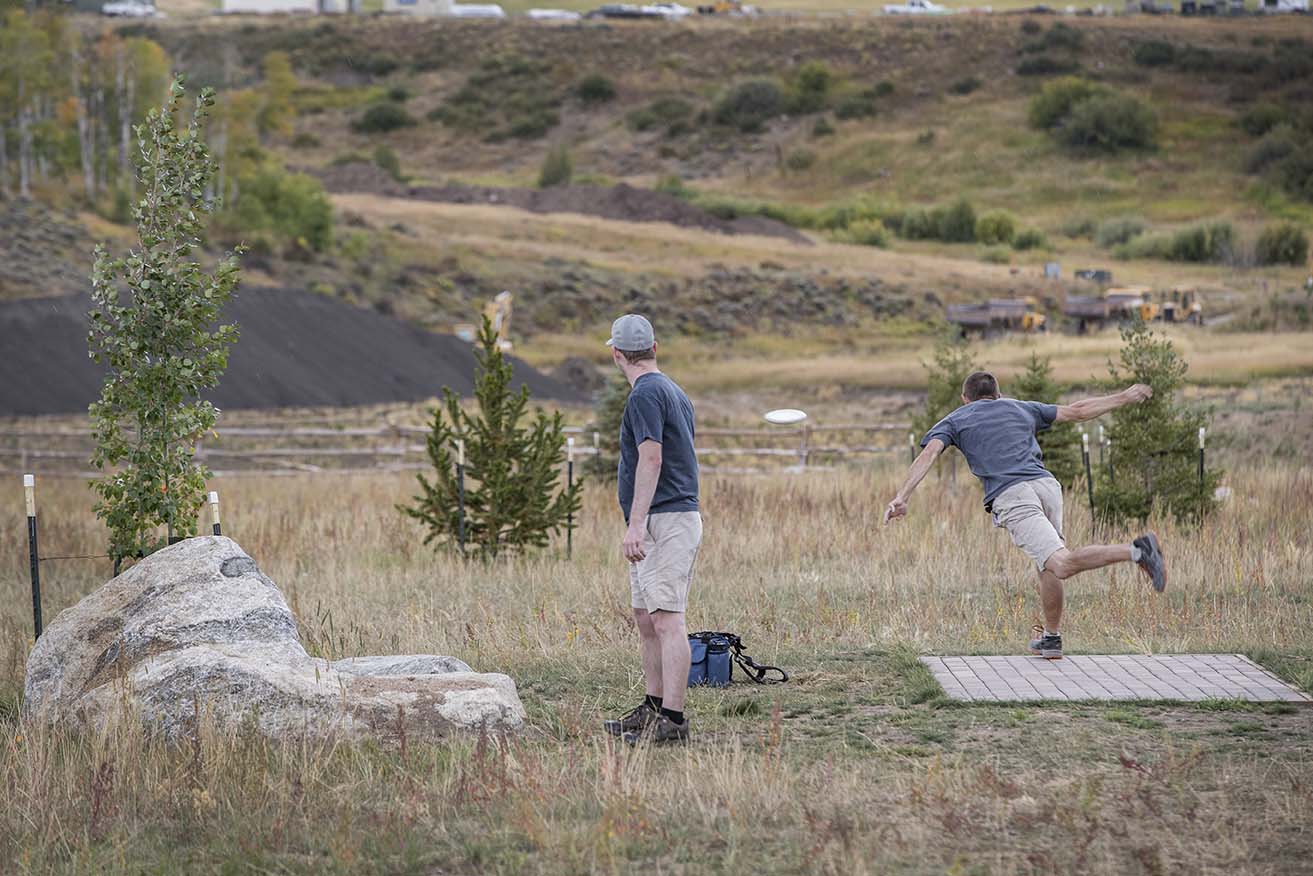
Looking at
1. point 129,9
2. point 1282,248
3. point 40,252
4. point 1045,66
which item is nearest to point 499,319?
point 40,252

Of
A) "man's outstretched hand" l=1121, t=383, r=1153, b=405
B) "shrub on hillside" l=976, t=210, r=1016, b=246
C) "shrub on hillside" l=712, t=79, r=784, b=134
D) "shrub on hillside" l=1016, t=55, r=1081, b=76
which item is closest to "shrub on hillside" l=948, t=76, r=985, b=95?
"shrub on hillside" l=1016, t=55, r=1081, b=76

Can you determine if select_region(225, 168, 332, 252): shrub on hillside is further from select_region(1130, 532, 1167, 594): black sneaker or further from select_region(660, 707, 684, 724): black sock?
select_region(660, 707, 684, 724): black sock

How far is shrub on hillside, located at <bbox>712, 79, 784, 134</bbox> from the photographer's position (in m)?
98.2

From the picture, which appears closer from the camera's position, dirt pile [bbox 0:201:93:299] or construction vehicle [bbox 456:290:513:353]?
dirt pile [bbox 0:201:93:299]

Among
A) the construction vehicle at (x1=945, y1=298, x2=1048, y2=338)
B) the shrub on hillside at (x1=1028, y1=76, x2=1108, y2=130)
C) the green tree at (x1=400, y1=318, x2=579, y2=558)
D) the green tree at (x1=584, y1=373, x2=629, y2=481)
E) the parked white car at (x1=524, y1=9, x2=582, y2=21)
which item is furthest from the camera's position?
the parked white car at (x1=524, y1=9, x2=582, y2=21)

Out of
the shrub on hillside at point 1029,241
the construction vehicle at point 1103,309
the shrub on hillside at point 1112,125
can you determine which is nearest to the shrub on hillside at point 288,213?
the construction vehicle at point 1103,309

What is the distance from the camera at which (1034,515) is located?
8359mm

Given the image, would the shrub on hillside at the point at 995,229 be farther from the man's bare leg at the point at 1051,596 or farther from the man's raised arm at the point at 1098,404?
the man's bare leg at the point at 1051,596

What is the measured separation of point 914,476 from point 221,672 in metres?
3.68

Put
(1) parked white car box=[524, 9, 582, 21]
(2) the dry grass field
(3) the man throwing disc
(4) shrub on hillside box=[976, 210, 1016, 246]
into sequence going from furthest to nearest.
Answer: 1. (1) parked white car box=[524, 9, 582, 21]
2. (4) shrub on hillside box=[976, 210, 1016, 246]
3. (3) the man throwing disc
4. (2) the dry grass field

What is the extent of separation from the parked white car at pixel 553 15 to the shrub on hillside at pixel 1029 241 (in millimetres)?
72276

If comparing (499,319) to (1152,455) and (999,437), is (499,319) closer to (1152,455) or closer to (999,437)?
(1152,455)

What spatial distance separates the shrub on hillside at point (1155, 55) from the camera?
100625 mm

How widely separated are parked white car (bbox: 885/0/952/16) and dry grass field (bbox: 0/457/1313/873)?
119 metres
